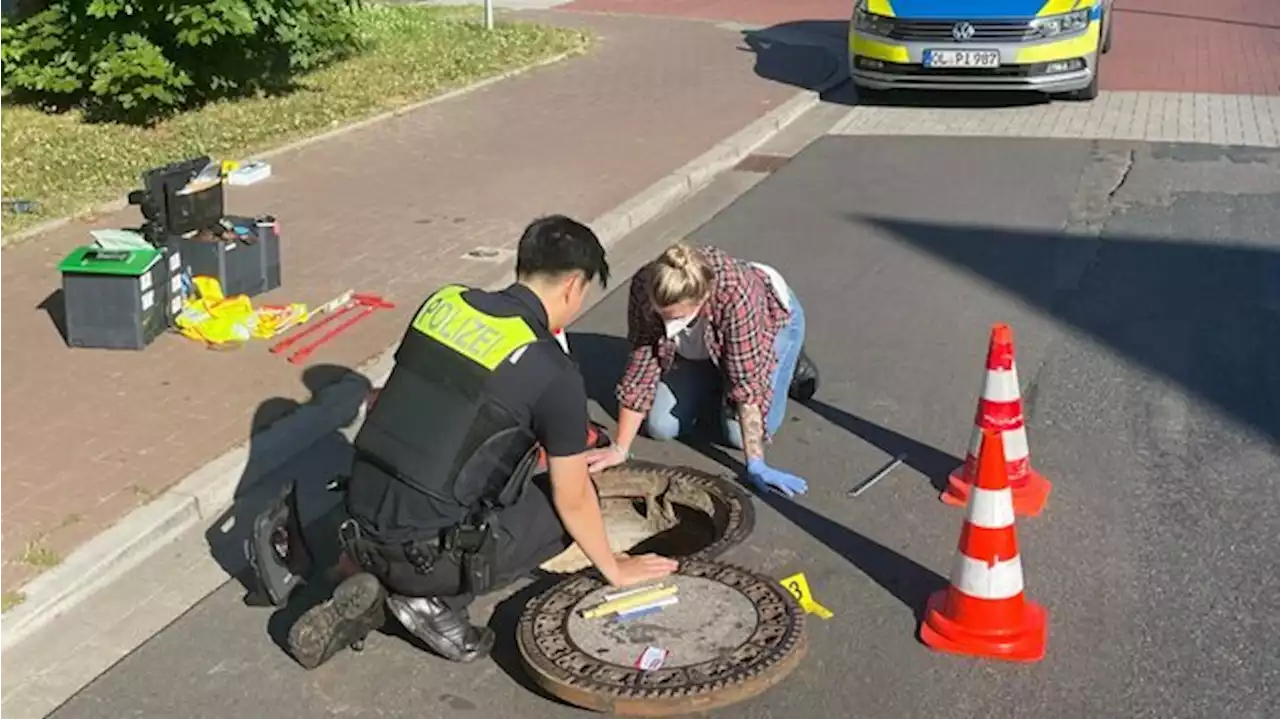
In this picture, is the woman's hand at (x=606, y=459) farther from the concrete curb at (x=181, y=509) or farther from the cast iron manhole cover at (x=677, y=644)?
the concrete curb at (x=181, y=509)

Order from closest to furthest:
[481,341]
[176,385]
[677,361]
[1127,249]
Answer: [481,341], [677,361], [176,385], [1127,249]

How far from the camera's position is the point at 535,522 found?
4543 mm

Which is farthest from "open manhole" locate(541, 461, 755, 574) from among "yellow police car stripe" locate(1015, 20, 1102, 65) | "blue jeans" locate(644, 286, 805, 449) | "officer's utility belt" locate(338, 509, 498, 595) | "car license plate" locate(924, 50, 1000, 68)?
"yellow police car stripe" locate(1015, 20, 1102, 65)

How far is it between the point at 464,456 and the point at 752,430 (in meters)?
1.61

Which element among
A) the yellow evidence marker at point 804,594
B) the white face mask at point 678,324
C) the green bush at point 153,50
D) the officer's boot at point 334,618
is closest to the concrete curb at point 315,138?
the green bush at point 153,50

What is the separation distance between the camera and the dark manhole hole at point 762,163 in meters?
11.3

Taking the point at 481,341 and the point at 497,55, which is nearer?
A: the point at 481,341

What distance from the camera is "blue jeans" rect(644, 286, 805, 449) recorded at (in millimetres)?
5969

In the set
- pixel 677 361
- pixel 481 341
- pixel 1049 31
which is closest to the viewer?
pixel 481 341

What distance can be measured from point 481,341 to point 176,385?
272 cm

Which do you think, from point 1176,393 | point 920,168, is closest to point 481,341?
point 1176,393

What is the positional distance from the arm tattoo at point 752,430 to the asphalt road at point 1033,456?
0.22 metres

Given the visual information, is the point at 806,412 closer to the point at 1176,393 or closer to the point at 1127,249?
the point at 1176,393

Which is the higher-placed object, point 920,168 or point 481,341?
point 481,341
